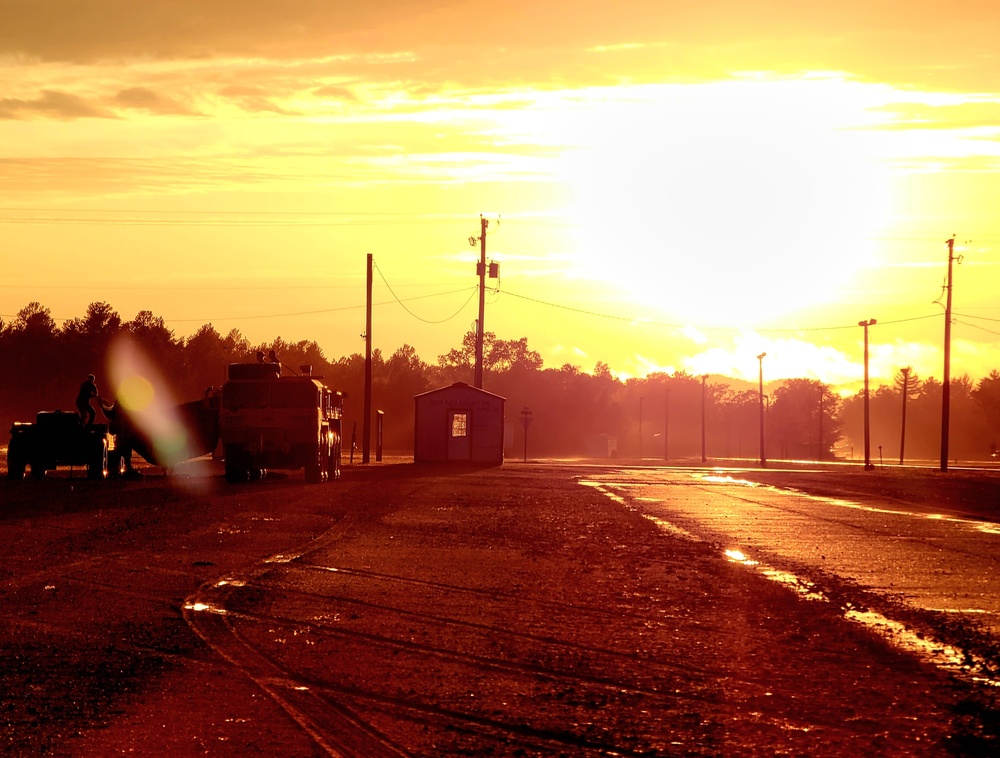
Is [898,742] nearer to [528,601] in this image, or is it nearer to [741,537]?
[528,601]

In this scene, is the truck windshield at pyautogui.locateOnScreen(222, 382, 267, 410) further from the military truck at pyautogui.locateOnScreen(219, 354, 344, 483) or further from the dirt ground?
the dirt ground

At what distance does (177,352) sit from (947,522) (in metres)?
88.0

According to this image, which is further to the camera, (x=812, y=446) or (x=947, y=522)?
(x=812, y=446)

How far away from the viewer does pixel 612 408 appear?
552 feet

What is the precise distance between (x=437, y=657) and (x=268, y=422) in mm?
25990

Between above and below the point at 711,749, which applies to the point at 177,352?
above

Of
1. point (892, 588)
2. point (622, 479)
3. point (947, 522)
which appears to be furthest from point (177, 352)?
point (892, 588)

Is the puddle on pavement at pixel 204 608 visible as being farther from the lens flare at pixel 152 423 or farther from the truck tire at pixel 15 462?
the lens flare at pixel 152 423

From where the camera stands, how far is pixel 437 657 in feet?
32.3

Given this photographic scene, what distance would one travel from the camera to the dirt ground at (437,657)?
24.4ft

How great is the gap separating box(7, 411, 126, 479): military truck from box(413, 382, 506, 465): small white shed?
23.5 meters

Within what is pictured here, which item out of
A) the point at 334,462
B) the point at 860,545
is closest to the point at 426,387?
the point at 334,462

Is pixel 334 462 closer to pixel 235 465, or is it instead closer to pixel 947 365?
pixel 235 465

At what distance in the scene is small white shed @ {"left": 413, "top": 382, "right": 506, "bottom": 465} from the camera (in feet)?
188
